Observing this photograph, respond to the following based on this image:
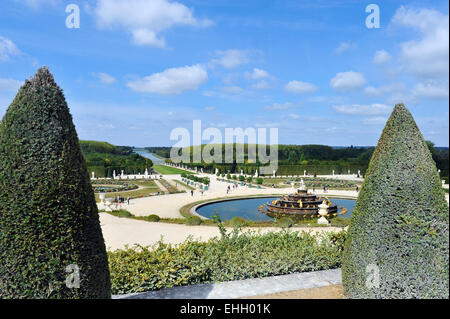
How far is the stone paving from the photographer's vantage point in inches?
247

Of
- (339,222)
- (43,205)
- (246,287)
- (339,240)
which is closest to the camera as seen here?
(43,205)

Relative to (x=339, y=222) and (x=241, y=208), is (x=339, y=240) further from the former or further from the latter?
(x=241, y=208)

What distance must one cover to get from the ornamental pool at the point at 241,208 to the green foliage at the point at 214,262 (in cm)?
1278

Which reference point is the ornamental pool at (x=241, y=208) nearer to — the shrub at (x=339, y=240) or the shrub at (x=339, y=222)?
the shrub at (x=339, y=222)

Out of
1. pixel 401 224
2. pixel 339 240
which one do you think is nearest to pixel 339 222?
pixel 339 240

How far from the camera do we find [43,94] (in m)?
4.14

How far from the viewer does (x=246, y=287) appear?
6656 mm

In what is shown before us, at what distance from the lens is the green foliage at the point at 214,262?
6.59m

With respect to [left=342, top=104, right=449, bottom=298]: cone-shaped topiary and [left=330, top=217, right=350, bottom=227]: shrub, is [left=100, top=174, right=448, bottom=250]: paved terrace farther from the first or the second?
[left=342, top=104, right=449, bottom=298]: cone-shaped topiary

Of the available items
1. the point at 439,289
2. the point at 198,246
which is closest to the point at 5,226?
the point at 198,246

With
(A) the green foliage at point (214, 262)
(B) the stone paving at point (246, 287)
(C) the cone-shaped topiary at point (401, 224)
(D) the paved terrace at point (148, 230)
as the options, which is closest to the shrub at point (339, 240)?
(A) the green foliage at point (214, 262)

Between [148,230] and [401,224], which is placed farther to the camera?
[148,230]

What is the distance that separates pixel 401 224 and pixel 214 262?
398 cm
